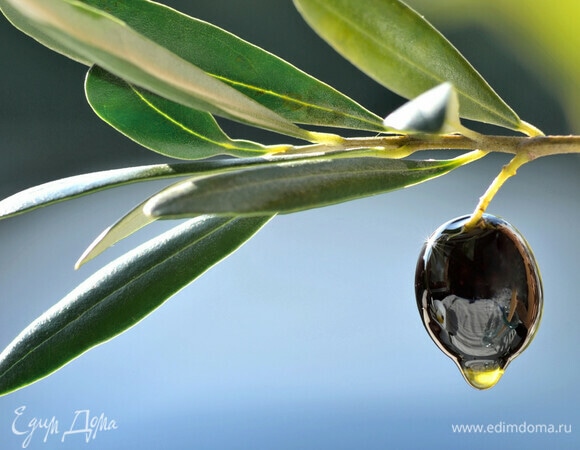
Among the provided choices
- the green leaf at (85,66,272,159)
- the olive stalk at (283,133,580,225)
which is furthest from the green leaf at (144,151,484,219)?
the green leaf at (85,66,272,159)

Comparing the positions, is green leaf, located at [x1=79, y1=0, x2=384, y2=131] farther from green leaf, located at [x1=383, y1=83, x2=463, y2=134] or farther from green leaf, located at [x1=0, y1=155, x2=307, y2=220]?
green leaf, located at [x1=383, y1=83, x2=463, y2=134]

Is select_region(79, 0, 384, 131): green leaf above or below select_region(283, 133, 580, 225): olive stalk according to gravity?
above

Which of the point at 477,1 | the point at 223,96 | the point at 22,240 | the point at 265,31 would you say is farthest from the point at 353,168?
the point at 477,1

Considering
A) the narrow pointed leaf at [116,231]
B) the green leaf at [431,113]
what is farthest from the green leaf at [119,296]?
the green leaf at [431,113]

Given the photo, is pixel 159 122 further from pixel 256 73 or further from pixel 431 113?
pixel 431 113

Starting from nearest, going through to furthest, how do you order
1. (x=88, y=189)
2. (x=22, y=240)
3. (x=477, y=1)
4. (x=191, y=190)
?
(x=191, y=190) < (x=88, y=189) < (x=22, y=240) < (x=477, y=1)

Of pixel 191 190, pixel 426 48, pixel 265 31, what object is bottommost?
pixel 191 190

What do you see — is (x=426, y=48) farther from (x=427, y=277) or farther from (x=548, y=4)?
(x=548, y=4)

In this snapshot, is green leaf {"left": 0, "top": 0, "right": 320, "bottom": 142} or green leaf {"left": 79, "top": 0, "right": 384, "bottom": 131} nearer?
green leaf {"left": 0, "top": 0, "right": 320, "bottom": 142}
